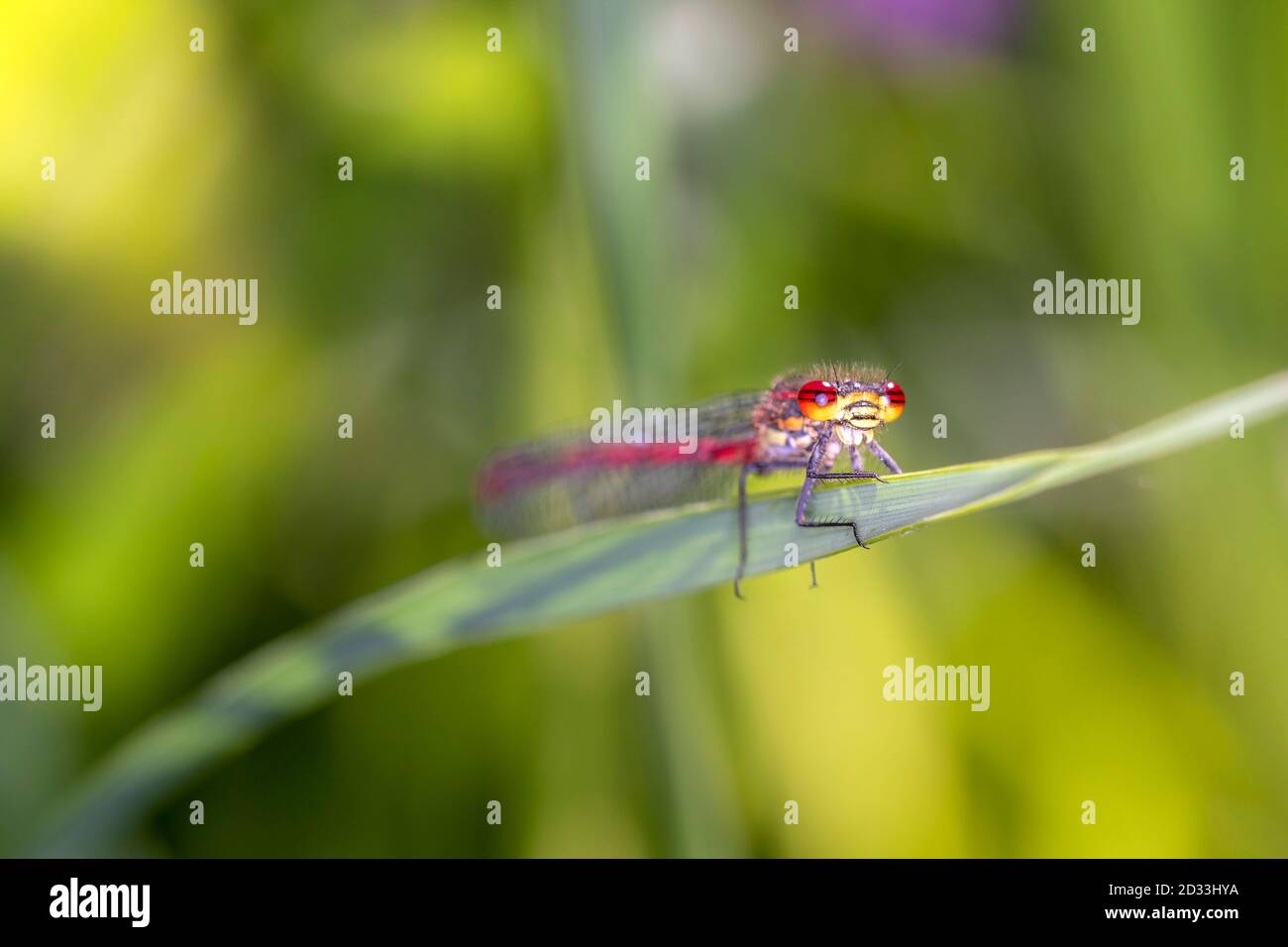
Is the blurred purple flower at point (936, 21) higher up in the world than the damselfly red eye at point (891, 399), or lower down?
higher up

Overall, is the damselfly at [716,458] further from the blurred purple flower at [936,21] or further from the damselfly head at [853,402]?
the blurred purple flower at [936,21]

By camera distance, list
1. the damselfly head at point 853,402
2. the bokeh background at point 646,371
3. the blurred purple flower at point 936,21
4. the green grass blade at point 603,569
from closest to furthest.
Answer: the green grass blade at point 603,569
the damselfly head at point 853,402
the bokeh background at point 646,371
the blurred purple flower at point 936,21

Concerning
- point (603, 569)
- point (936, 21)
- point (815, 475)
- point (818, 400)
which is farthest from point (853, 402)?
point (936, 21)

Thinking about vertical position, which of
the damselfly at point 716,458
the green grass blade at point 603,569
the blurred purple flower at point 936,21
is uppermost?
the blurred purple flower at point 936,21

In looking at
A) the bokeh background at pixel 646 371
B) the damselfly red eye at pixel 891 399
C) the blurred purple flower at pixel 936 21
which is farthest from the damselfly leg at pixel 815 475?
the blurred purple flower at pixel 936 21

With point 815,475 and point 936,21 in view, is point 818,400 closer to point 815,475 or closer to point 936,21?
point 815,475

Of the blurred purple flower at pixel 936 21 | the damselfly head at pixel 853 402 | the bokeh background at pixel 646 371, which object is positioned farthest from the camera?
the blurred purple flower at pixel 936 21

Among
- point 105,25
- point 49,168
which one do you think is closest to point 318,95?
point 105,25

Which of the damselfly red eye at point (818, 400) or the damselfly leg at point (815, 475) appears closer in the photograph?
the damselfly leg at point (815, 475)

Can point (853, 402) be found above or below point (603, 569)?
above
